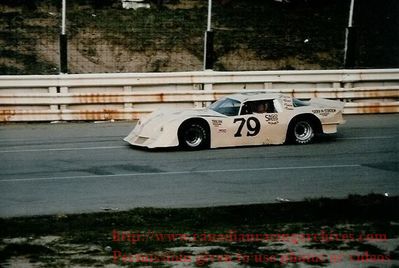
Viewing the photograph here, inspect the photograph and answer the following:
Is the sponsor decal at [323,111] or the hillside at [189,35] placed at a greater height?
the hillside at [189,35]

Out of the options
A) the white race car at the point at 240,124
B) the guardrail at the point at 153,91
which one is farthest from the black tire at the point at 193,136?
the guardrail at the point at 153,91

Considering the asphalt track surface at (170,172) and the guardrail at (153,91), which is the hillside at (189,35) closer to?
the guardrail at (153,91)

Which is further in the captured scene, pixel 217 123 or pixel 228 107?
pixel 228 107

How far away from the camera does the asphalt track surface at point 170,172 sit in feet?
32.4

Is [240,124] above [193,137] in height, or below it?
above

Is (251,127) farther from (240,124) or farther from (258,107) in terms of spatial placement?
(258,107)

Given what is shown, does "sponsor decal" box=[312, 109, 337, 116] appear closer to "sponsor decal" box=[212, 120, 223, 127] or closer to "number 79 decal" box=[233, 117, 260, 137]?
"number 79 decal" box=[233, 117, 260, 137]

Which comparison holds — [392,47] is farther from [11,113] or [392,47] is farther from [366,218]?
[366,218]

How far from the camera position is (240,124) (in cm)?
1346

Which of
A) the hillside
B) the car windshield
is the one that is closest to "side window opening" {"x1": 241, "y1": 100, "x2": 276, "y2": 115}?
the car windshield

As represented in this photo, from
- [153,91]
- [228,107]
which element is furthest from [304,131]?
[153,91]

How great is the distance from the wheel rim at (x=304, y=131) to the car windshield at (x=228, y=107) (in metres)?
1.35

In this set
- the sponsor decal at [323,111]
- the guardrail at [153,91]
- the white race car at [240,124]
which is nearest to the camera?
the white race car at [240,124]

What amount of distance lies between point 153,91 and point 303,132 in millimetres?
4334
